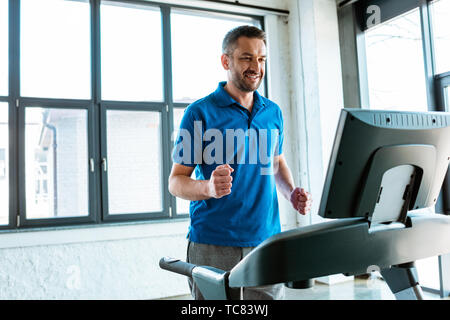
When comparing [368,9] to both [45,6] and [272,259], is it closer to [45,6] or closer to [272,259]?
[45,6]

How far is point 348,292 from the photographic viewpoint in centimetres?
346

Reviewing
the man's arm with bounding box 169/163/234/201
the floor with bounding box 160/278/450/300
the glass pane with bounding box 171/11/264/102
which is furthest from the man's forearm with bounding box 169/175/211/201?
the glass pane with bounding box 171/11/264/102

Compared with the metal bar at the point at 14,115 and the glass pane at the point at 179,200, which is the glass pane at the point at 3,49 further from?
the glass pane at the point at 179,200

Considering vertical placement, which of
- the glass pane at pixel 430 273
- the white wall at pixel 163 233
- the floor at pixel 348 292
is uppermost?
the white wall at pixel 163 233

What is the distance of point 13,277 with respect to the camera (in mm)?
3129

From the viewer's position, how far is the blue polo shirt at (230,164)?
1.34 m

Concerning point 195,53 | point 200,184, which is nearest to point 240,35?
point 200,184

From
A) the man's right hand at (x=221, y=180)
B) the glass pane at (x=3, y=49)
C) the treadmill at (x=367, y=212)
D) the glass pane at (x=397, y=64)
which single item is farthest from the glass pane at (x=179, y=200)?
the treadmill at (x=367, y=212)

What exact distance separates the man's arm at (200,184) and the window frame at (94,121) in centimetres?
236

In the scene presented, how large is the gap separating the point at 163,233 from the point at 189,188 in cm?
249

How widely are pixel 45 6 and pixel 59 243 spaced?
2077 millimetres

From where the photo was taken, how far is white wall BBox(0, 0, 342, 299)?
3188 millimetres

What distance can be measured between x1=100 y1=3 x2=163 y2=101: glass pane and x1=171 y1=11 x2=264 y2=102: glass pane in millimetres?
178
